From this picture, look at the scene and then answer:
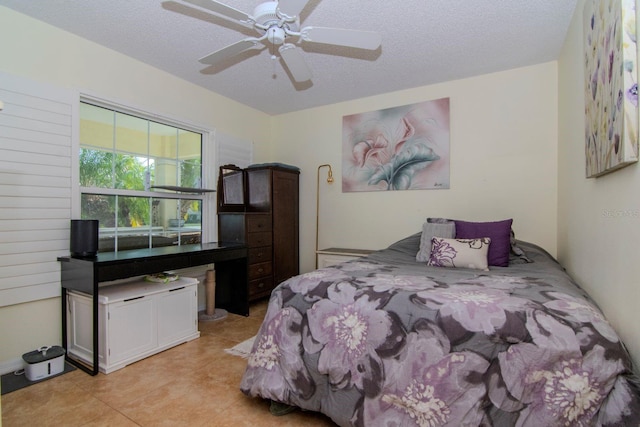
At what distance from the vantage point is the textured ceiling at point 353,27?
2160 millimetres

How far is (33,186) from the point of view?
2.28 meters

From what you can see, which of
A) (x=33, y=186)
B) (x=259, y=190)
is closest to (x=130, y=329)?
(x=33, y=186)

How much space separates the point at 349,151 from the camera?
3.92m

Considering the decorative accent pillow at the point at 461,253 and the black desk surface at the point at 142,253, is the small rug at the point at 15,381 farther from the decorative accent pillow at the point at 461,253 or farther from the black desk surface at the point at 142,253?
the decorative accent pillow at the point at 461,253

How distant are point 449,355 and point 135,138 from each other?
312 centimetres

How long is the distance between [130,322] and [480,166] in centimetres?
337

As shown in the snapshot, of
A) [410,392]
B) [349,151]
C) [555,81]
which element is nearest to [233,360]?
[410,392]

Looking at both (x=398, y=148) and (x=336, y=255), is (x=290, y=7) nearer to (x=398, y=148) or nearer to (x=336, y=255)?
(x=398, y=148)

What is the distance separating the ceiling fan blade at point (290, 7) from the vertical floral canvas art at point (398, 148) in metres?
2.19

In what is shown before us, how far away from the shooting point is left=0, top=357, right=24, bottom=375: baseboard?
2.14 m

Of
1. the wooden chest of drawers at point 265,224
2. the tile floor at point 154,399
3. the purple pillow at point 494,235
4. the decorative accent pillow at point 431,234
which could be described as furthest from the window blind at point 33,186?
the purple pillow at point 494,235

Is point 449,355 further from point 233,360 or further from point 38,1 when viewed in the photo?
point 38,1

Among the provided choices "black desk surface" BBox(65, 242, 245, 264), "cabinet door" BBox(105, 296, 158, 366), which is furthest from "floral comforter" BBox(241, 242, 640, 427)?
"black desk surface" BBox(65, 242, 245, 264)

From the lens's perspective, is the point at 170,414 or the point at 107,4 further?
the point at 107,4
